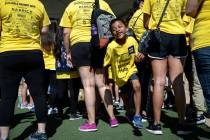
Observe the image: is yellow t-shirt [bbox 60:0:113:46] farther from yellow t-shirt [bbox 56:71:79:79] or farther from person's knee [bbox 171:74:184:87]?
person's knee [bbox 171:74:184:87]

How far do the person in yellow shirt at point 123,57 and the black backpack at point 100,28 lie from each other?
0.11m

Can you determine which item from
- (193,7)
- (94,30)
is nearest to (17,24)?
(94,30)

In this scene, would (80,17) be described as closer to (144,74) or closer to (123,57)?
(123,57)

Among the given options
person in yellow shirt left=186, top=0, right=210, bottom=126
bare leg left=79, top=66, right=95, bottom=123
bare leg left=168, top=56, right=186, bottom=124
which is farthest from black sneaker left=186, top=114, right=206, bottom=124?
person in yellow shirt left=186, top=0, right=210, bottom=126

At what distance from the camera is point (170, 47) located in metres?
5.26

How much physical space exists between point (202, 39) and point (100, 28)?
2087 millimetres

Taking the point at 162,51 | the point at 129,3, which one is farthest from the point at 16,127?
the point at 129,3

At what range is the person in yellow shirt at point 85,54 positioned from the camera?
5746 mm

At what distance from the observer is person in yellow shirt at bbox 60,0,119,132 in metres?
5.75

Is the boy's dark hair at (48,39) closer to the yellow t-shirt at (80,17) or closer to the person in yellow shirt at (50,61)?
the person in yellow shirt at (50,61)

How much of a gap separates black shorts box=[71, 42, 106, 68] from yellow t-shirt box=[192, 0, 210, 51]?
7.04 feet

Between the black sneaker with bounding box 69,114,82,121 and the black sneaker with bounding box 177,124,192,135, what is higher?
the black sneaker with bounding box 177,124,192,135

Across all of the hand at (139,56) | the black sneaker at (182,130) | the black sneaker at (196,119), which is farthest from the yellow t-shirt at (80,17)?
the black sneaker at (196,119)

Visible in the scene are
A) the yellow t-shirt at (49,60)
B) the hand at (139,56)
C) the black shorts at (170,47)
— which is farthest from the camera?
the yellow t-shirt at (49,60)
